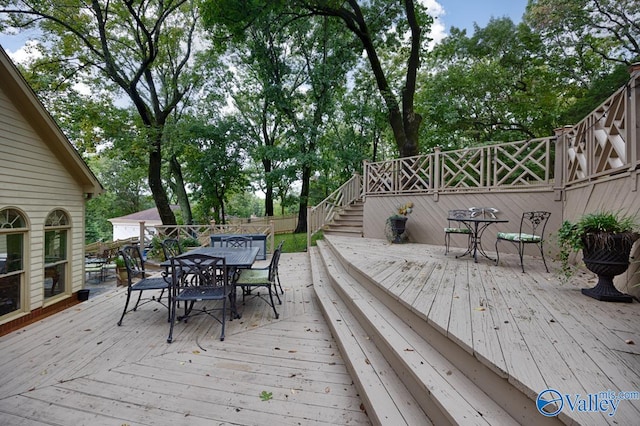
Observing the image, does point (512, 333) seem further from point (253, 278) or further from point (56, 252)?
point (56, 252)

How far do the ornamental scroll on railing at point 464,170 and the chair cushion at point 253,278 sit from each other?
4.63m

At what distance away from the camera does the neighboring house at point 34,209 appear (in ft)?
14.1

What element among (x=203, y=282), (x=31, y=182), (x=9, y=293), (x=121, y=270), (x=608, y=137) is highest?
(x=608, y=137)

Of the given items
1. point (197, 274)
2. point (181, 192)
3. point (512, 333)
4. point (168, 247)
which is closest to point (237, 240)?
point (168, 247)

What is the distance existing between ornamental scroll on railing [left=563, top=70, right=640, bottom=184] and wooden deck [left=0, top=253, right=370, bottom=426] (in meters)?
3.79

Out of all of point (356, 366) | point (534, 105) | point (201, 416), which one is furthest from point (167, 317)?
point (534, 105)

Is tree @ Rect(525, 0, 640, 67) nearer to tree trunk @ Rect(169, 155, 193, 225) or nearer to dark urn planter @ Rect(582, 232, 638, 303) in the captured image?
dark urn planter @ Rect(582, 232, 638, 303)

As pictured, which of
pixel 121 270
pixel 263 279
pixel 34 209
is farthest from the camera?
pixel 121 270

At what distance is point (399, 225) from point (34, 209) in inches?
287

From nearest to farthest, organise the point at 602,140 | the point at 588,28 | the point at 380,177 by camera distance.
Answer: the point at 602,140 < the point at 380,177 < the point at 588,28

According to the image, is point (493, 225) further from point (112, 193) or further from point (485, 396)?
point (112, 193)

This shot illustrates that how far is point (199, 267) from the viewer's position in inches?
124

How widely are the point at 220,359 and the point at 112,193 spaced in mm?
31745

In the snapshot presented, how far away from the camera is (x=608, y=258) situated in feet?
7.93
